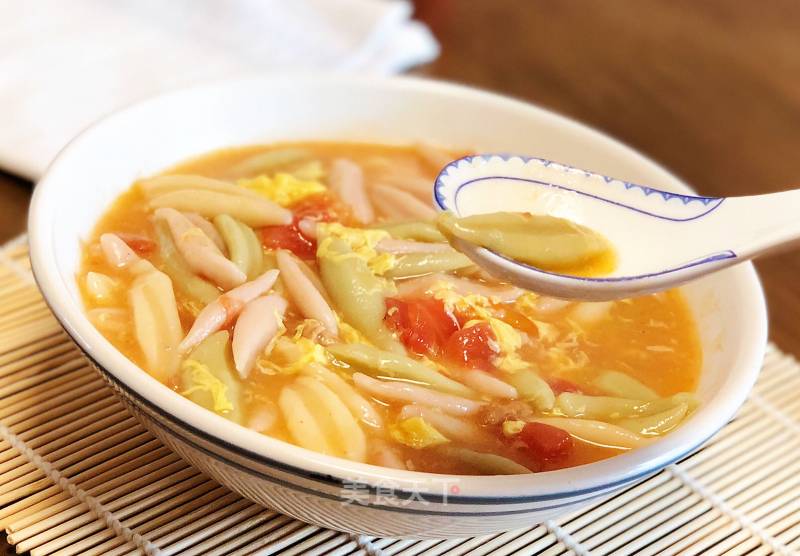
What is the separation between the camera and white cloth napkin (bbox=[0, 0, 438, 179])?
2502 millimetres

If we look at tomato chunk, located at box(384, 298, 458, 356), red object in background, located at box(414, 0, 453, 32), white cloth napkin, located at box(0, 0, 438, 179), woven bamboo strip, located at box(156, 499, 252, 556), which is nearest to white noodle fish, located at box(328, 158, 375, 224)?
tomato chunk, located at box(384, 298, 458, 356)

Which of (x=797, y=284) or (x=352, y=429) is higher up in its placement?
(x=352, y=429)

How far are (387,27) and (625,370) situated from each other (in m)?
1.88

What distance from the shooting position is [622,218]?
1.41m

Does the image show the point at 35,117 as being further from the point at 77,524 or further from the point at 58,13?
the point at 77,524

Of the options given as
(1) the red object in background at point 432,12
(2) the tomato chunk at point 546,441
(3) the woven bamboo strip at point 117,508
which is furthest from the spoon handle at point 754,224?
(1) the red object in background at point 432,12

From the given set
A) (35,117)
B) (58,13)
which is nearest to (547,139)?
(35,117)

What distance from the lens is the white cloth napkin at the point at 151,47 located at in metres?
2.50

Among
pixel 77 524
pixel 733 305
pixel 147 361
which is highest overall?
pixel 733 305

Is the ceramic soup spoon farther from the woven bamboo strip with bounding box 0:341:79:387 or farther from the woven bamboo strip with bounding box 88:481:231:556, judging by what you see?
the woven bamboo strip with bounding box 0:341:79:387

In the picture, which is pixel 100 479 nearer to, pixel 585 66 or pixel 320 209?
pixel 320 209

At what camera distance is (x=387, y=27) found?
305 cm

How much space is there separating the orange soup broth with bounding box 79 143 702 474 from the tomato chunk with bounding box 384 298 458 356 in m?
0.13

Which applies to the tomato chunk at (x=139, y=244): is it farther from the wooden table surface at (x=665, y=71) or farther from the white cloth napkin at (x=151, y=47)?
the wooden table surface at (x=665, y=71)
